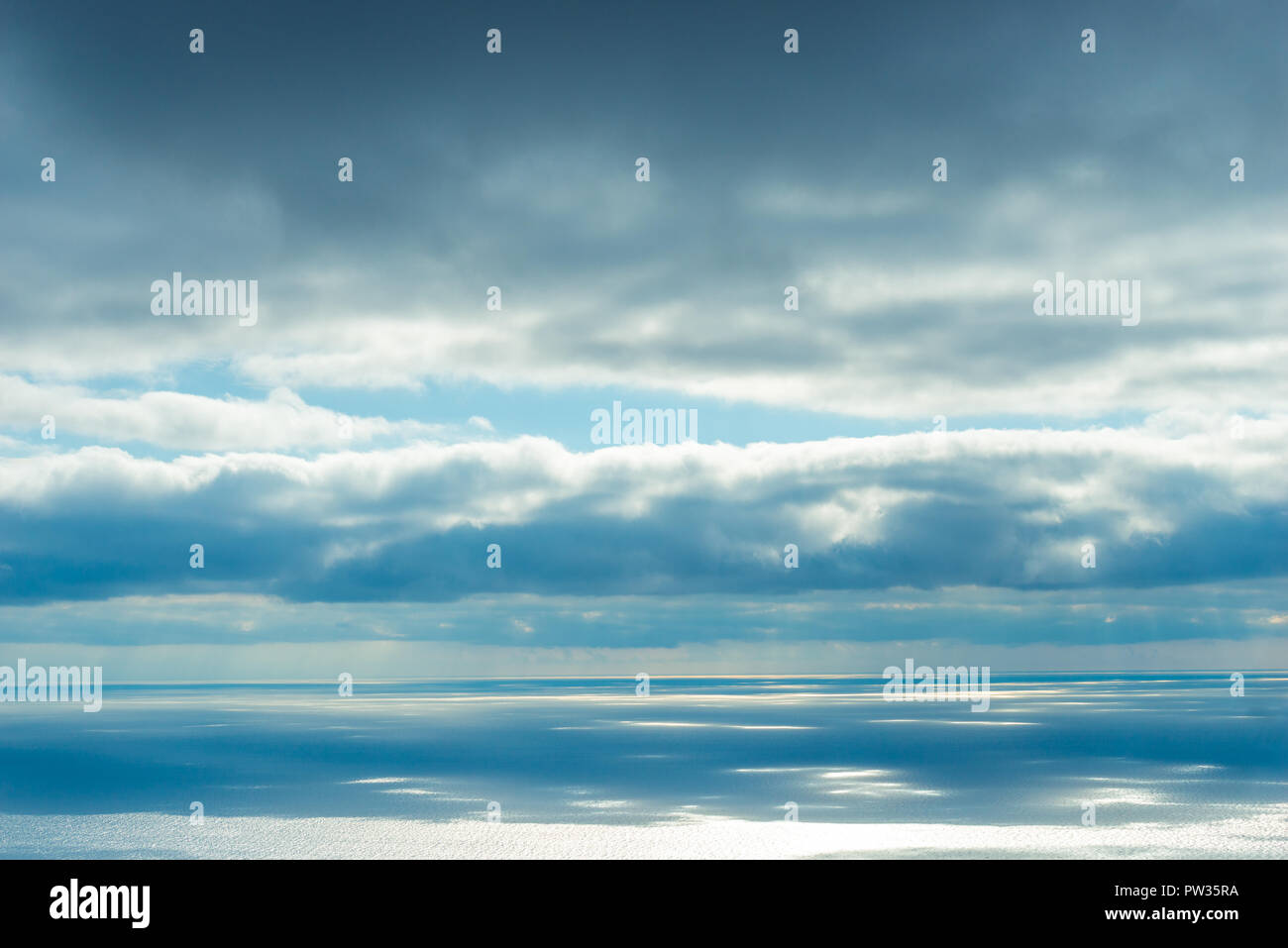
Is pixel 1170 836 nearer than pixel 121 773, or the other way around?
pixel 1170 836

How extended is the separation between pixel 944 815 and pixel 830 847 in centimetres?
2512
